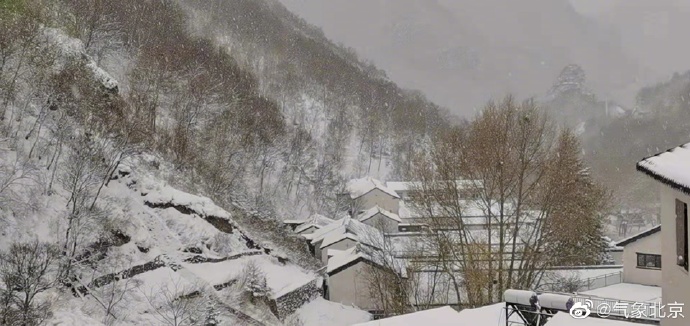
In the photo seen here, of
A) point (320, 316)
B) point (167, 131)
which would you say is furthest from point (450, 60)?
point (320, 316)

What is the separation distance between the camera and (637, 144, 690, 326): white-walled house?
591 centimetres

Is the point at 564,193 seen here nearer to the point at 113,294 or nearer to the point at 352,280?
the point at 352,280

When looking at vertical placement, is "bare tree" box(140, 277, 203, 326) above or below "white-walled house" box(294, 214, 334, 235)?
below

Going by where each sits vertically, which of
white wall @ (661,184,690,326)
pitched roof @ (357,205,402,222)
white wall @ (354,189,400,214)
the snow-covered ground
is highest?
white wall @ (354,189,400,214)

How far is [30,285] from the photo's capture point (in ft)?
47.1

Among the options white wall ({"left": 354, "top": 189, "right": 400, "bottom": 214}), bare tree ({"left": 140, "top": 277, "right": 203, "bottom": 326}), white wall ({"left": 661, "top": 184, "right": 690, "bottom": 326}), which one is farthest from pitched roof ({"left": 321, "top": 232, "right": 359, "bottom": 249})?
white wall ({"left": 661, "top": 184, "right": 690, "bottom": 326})

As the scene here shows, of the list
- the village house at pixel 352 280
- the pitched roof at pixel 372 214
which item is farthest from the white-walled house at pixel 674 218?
the pitched roof at pixel 372 214

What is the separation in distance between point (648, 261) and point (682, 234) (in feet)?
54.5

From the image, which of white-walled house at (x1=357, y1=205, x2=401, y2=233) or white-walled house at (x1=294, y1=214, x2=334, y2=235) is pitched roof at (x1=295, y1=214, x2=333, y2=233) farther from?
white-walled house at (x1=357, y1=205, x2=401, y2=233)

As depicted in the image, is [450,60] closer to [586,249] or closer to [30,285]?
[586,249]

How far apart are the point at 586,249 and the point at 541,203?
12739 millimetres

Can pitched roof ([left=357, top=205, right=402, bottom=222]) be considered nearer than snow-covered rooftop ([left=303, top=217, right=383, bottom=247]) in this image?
No

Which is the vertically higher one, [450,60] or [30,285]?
[450,60]

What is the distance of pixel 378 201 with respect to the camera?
162 ft
